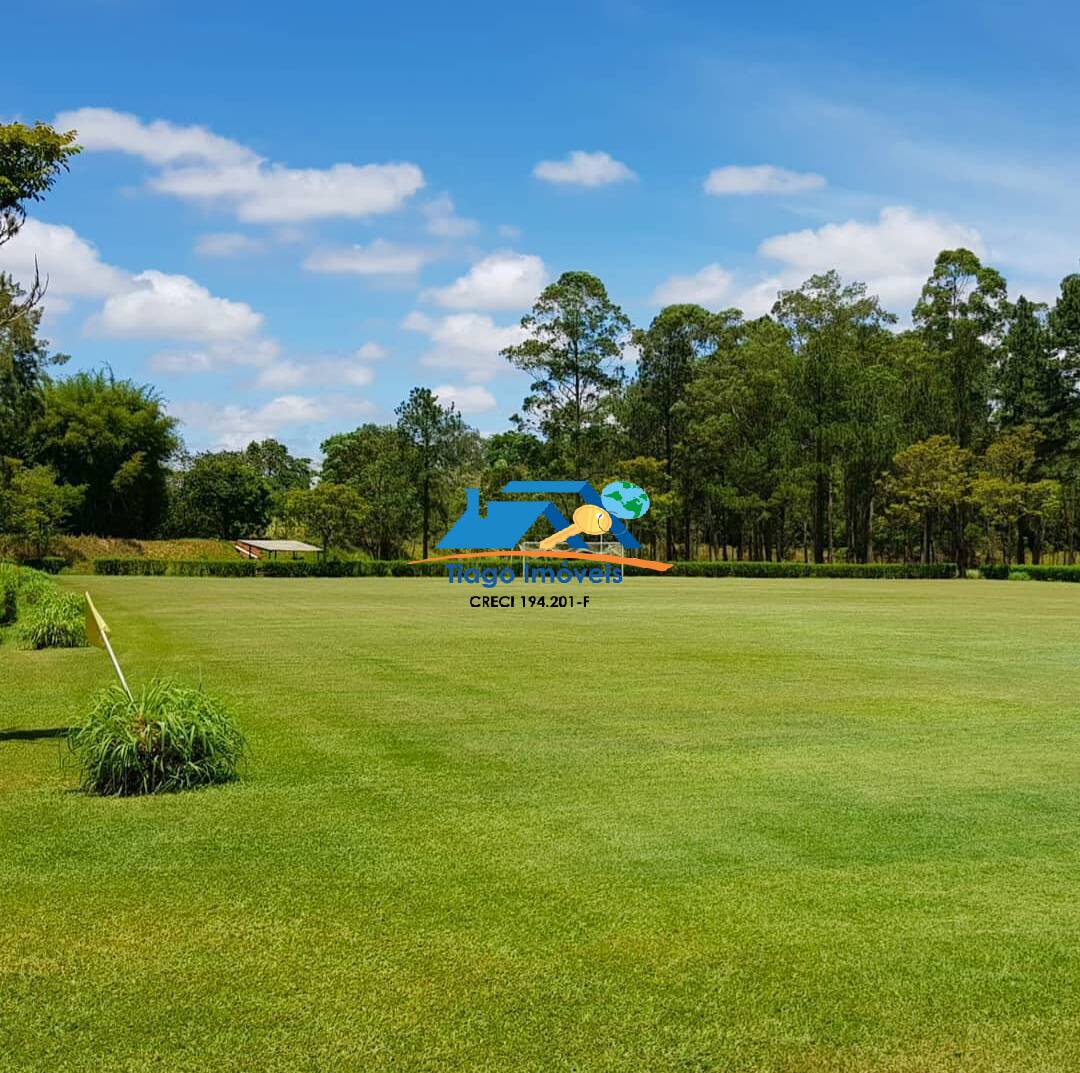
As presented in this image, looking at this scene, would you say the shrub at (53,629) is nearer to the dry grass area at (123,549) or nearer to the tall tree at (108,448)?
the dry grass area at (123,549)

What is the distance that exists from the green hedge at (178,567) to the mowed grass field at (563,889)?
1733 inches

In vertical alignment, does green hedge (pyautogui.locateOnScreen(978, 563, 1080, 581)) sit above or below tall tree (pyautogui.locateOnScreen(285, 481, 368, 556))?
below

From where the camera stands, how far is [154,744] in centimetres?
748

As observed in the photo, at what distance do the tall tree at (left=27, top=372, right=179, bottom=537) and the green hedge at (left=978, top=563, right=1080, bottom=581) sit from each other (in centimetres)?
5030

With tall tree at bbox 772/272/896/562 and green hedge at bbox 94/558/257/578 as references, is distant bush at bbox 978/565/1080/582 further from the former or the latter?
green hedge at bbox 94/558/257/578

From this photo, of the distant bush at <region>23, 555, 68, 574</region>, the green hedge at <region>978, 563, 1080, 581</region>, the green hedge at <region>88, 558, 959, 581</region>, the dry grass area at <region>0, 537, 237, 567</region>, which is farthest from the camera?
the dry grass area at <region>0, 537, 237, 567</region>

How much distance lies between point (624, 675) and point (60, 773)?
7.50 m

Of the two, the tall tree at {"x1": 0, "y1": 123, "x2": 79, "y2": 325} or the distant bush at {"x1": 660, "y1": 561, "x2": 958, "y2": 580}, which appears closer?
the tall tree at {"x1": 0, "y1": 123, "x2": 79, "y2": 325}

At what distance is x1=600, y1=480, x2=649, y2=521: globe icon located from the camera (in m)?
59.2

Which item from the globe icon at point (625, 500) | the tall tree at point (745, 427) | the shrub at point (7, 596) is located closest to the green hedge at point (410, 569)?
the globe icon at point (625, 500)

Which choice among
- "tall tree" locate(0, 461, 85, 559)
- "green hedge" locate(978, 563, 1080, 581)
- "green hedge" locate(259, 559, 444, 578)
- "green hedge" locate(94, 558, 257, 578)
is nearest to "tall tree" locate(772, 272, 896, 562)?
"green hedge" locate(978, 563, 1080, 581)

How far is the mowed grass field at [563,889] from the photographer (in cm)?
383
